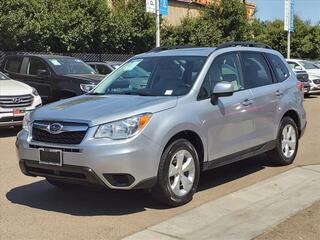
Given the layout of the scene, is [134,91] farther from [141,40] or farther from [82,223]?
[141,40]

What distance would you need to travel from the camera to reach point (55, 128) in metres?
5.67

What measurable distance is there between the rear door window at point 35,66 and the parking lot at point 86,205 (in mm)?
6102

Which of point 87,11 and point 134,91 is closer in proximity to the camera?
point 134,91

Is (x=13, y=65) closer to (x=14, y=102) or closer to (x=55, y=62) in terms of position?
(x=55, y=62)

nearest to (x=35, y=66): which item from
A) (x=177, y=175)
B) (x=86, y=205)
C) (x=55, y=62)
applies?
(x=55, y=62)

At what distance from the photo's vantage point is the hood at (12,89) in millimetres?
11680

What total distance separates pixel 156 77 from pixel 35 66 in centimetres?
832

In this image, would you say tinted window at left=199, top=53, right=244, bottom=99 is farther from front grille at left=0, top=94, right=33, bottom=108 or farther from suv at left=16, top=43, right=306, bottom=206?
front grille at left=0, top=94, right=33, bottom=108

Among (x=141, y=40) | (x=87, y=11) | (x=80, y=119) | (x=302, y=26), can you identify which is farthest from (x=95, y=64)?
(x=302, y=26)

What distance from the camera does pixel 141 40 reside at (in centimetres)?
2909

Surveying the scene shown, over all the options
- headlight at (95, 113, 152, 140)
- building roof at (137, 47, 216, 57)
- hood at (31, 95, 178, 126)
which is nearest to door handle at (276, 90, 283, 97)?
building roof at (137, 47, 216, 57)

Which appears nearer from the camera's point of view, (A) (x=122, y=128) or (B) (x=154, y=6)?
(A) (x=122, y=128)

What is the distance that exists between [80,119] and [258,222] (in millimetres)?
2053

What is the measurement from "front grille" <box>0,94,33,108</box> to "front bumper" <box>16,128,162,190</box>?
6.18 meters
